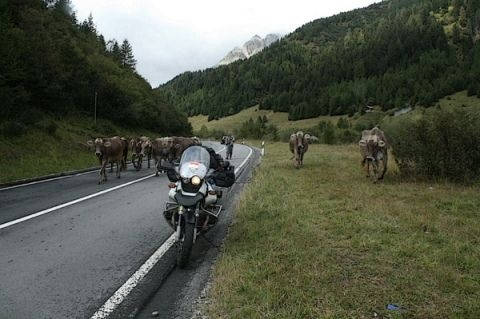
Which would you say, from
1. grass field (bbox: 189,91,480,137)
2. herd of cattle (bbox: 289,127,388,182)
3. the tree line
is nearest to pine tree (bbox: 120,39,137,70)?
the tree line

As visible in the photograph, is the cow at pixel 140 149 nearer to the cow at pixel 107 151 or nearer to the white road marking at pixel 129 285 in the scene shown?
the cow at pixel 107 151

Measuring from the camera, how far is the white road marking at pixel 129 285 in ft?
15.0

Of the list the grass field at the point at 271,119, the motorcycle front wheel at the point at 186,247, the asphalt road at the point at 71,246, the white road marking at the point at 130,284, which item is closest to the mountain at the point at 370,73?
the grass field at the point at 271,119

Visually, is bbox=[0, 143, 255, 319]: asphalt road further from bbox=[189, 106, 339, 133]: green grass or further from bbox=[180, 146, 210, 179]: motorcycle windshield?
bbox=[189, 106, 339, 133]: green grass

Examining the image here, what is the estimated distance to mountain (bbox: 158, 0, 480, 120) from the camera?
128 m

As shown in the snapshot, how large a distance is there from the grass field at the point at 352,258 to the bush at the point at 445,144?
222 cm

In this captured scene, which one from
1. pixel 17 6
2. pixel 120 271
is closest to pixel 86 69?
pixel 17 6

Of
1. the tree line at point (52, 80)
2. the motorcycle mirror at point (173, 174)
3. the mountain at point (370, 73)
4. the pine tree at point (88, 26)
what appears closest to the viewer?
the motorcycle mirror at point (173, 174)

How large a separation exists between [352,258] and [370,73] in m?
155

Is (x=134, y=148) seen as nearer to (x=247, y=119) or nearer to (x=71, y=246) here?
(x=71, y=246)

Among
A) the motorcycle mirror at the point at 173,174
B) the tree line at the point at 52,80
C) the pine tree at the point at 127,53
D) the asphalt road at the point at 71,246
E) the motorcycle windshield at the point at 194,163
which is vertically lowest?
the asphalt road at the point at 71,246

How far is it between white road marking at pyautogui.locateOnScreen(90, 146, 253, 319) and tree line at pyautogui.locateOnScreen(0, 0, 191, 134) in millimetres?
18259

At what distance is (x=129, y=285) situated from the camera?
17.5ft

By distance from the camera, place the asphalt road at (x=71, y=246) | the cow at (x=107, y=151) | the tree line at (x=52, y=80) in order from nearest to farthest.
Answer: the asphalt road at (x=71, y=246)
the cow at (x=107, y=151)
the tree line at (x=52, y=80)
